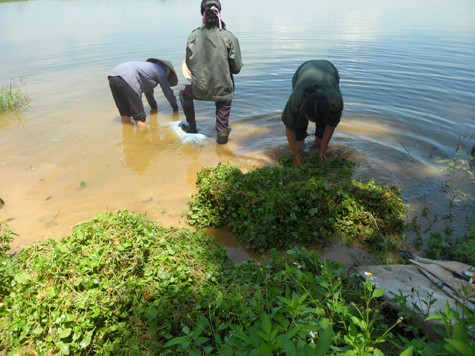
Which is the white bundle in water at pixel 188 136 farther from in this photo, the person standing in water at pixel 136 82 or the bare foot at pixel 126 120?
the bare foot at pixel 126 120

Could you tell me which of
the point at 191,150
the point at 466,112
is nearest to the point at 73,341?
the point at 191,150

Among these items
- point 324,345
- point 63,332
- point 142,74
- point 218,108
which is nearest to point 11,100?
point 142,74

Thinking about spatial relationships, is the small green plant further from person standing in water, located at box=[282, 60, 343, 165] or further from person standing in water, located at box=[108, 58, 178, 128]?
person standing in water, located at box=[282, 60, 343, 165]

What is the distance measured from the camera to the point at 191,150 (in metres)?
6.32

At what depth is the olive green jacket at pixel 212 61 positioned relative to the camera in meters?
5.45

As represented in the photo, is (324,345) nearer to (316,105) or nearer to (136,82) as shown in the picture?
(316,105)

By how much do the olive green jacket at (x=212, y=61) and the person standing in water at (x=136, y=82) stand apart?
1.41 meters

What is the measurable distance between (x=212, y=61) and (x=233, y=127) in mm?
1973

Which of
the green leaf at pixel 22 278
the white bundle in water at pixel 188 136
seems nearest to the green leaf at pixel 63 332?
the green leaf at pixel 22 278

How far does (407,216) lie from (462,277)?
56.4 inches

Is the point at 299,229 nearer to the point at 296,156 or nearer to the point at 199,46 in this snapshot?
the point at 296,156

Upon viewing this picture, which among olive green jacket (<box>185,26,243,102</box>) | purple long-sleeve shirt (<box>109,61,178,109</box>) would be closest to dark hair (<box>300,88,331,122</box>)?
olive green jacket (<box>185,26,243,102</box>)

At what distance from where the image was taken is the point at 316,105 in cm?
416

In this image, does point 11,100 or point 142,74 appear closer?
point 142,74
